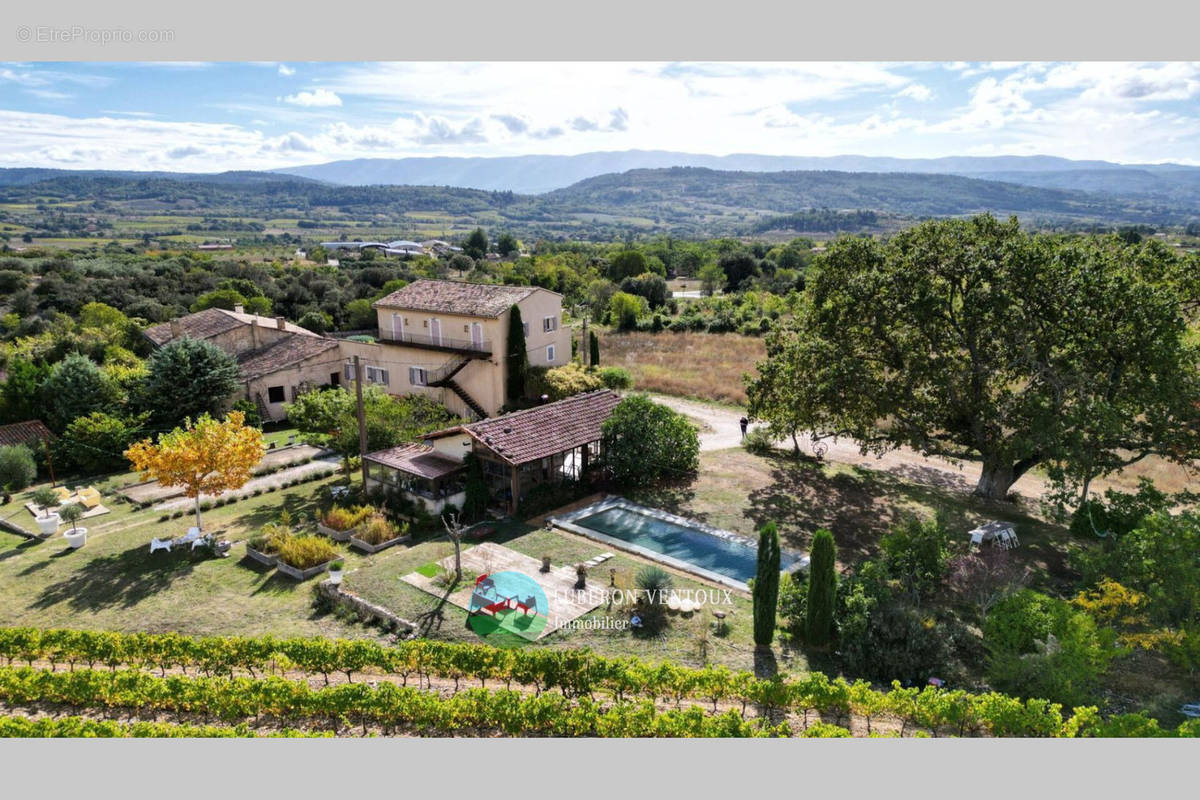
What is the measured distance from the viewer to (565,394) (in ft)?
129

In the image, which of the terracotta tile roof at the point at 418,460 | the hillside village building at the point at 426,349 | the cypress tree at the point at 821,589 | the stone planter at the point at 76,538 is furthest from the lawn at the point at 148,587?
the hillside village building at the point at 426,349

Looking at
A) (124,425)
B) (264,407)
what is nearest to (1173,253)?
(264,407)

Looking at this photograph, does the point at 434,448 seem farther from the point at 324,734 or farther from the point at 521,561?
the point at 324,734

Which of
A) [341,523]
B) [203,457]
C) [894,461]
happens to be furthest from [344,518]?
[894,461]

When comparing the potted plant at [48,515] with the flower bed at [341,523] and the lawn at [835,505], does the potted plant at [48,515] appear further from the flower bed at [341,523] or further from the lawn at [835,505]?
the lawn at [835,505]

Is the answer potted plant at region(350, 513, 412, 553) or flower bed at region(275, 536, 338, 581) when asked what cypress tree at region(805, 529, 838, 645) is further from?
flower bed at region(275, 536, 338, 581)

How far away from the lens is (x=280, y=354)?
1790 inches

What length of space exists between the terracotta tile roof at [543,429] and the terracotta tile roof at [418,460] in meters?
0.96

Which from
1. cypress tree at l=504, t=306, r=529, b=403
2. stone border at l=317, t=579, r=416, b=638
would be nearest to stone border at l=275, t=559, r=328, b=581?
stone border at l=317, t=579, r=416, b=638

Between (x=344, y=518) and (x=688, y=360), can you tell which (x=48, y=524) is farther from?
(x=688, y=360)

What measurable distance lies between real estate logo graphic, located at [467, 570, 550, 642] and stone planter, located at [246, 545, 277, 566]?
7.60 m

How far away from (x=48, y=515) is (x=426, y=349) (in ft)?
61.4

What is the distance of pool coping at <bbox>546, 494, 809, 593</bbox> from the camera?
22.6 metres

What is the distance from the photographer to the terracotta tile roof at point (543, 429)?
27297 mm
